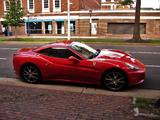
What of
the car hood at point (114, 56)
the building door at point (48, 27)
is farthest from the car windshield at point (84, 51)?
the building door at point (48, 27)

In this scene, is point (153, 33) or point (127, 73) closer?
point (127, 73)

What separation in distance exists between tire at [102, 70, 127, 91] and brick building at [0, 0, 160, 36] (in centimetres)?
3943

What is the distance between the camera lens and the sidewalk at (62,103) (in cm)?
682

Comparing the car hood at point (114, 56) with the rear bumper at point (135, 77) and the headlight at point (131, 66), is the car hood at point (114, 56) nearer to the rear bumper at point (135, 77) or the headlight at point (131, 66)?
the headlight at point (131, 66)

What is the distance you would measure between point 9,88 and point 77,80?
207cm

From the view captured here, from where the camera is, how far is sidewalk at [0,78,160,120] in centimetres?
682

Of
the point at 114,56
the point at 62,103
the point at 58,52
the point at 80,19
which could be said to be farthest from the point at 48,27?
the point at 62,103

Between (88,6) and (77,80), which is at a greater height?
(88,6)

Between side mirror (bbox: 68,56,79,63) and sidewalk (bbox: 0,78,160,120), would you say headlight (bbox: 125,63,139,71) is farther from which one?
side mirror (bbox: 68,56,79,63)

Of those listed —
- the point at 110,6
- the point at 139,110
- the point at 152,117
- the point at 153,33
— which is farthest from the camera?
the point at 110,6

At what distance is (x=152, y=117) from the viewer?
6.70m

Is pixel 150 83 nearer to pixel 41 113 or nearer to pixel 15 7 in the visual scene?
pixel 41 113

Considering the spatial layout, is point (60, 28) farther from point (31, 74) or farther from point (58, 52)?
point (58, 52)

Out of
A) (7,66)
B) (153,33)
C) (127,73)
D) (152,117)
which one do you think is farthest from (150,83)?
(153,33)
